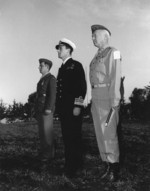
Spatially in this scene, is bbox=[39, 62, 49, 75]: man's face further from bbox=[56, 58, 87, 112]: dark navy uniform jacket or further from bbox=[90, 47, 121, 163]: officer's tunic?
bbox=[90, 47, 121, 163]: officer's tunic

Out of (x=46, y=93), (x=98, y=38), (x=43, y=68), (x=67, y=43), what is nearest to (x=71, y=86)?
(x=67, y=43)

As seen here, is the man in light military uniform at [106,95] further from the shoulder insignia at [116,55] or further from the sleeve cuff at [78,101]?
the sleeve cuff at [78,101]

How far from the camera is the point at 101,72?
15.4 ft

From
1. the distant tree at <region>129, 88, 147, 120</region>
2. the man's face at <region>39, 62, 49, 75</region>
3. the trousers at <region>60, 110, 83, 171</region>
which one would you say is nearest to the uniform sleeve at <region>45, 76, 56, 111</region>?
the man's face at <region>39, 62, 49, 75</region>

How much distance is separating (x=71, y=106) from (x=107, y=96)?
69 centimetres

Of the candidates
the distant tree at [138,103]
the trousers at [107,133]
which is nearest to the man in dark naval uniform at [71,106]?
the trousers at [107,133]

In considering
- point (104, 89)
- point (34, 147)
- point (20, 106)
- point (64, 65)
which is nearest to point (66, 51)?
point (64, 65)

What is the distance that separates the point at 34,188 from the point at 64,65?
1891mm

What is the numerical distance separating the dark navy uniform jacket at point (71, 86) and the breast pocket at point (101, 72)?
427 millimetres

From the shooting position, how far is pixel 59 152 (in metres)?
7.39

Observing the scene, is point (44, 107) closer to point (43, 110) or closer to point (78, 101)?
point (43, 110)

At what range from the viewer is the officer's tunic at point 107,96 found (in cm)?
448

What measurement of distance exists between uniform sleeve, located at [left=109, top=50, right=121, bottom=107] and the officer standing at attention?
86.2 inches

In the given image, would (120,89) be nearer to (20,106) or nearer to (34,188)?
(34,188)
